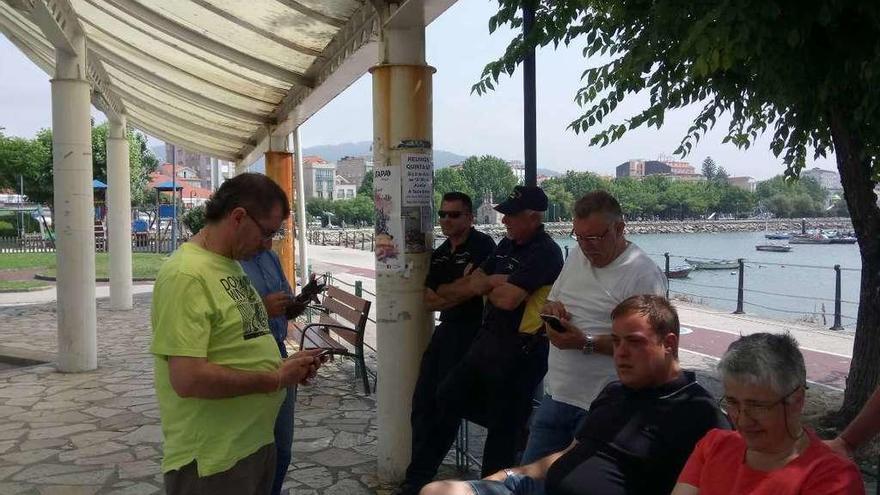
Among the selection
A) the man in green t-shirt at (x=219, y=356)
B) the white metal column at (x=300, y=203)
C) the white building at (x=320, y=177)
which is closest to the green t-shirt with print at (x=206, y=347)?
the man in green t-shirt at (x=219, y=356)

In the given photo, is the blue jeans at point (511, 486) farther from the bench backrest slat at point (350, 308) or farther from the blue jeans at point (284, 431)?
the bench backrest slat at point (350, 308)

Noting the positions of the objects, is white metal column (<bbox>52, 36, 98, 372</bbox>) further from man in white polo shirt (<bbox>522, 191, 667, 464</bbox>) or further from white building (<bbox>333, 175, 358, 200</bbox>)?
white building (<bbox>333, 175, 358, 200</bbox>)

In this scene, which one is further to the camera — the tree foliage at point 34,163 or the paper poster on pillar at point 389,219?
the tree foliage at point 34,163

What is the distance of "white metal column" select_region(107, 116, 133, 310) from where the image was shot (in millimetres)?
11711

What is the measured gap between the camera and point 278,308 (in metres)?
3.36

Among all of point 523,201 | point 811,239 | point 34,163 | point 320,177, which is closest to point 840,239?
point 811,239

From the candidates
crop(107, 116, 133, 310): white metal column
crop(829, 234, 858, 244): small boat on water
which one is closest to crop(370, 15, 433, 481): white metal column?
crop(107, 116, 133, 310): white metal column

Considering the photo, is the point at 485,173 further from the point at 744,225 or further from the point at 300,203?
the point at 300,203

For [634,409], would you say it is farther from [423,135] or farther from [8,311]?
[8,311]

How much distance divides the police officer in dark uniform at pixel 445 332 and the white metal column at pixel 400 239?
124 millimetres

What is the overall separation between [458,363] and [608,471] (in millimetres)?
1398

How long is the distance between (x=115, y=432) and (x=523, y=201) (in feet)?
12.6

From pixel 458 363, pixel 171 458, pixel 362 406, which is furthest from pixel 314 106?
pixel 171 458

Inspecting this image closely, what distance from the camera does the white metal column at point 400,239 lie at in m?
4.14
